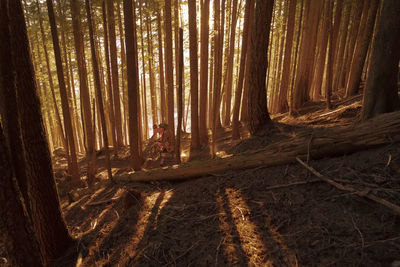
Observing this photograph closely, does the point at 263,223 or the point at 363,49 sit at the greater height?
the point at 363,49

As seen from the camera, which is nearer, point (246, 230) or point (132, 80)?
point (246, 230)

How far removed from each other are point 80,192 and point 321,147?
5903 mm

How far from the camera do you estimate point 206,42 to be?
7613 millimetres

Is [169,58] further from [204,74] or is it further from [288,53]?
[288,53]

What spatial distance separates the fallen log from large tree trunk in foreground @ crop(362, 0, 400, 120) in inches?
28.4

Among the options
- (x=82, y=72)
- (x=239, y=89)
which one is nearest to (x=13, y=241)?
(x=239, y=89)

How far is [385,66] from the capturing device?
2.95m

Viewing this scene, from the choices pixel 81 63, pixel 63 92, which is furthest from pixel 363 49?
pixel 81 63

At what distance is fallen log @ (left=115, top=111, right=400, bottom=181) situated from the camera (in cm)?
236

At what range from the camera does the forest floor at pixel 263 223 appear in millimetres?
1535

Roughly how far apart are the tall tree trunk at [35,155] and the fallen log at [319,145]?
2.07 meters

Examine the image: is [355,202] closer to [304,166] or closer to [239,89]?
[304,166]

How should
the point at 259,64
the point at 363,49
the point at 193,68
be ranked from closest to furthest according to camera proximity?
the point at 259,64 < the point at 363,49 < the point at 193,68

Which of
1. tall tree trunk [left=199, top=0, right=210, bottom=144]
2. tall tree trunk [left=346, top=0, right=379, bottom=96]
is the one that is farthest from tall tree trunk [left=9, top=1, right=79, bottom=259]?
tall tree trunk [left=346, top=0, right=379, bottom=96]
